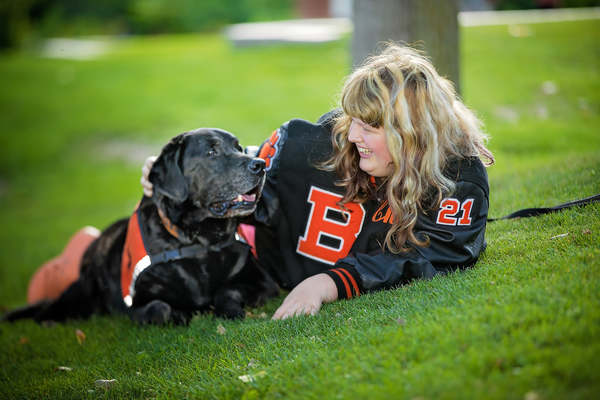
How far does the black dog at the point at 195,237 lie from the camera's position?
3.75 meters

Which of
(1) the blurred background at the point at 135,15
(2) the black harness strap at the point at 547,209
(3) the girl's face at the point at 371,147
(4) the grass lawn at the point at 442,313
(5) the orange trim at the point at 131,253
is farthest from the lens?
(1) the blurred background at the point at 135,15

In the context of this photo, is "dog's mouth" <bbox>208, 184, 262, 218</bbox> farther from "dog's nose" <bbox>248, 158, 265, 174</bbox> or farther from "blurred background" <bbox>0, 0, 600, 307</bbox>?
"blurred background" <bbox>0, 0, 600, 307</bbox>

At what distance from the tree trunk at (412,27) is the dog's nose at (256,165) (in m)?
1.91

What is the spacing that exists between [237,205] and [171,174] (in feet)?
1.66

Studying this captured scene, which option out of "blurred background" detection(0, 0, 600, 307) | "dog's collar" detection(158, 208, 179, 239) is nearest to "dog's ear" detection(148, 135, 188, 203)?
"dog's collar" detection(158, 208, 179, 239)

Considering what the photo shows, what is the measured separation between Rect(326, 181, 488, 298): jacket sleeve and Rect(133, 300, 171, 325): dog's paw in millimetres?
1305

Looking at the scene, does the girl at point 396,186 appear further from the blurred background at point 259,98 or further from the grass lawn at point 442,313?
the blurred background at point 259,98

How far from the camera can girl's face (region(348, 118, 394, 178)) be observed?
127 inches

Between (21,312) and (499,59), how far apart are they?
9523 millimetres

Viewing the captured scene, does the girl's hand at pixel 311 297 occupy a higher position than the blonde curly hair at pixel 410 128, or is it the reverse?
the blonde curly hair at pixel 410 128

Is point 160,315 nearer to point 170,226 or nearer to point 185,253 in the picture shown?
point 185,253

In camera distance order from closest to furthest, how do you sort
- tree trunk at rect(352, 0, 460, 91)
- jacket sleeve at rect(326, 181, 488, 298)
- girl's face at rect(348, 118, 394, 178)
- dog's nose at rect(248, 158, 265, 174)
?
jacket sleeve at rect(326, 181, 488, 298)
girl's face at rect(348, 118, 394, 178)
dog's nose at rect(248, 158, 265, 174)
tree trunk at rect(352, 0, 460, 91)

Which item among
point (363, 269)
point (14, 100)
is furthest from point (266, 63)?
point (363, 269)

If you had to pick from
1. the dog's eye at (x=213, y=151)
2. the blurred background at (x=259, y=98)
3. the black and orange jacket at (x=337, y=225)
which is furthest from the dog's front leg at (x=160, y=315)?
the blurred background at (x=259, y=98)
